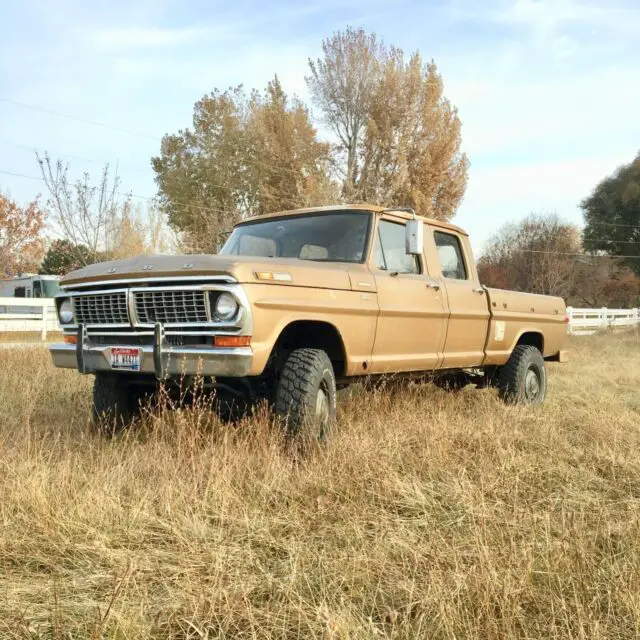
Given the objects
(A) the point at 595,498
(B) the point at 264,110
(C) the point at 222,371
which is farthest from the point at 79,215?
(A) the point at 595,498

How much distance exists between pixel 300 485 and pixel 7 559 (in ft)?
4.60

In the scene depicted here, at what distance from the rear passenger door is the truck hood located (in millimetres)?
1450

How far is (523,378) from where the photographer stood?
642 cm

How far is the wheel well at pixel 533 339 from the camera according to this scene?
22.5 feet

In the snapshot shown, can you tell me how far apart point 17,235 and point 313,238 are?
2855 centimetres

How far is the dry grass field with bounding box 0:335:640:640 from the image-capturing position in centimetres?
200

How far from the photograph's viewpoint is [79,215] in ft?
55.8

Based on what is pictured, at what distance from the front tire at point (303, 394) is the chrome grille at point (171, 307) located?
663 millimetres

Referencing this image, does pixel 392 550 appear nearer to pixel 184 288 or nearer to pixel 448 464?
pixel 448 464

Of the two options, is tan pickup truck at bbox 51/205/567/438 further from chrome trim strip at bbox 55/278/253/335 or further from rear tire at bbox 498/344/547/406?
rear tire at bbox 498/344/547/406

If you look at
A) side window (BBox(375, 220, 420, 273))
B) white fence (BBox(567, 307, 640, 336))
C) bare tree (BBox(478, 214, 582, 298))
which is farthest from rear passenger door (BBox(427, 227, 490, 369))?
bare tree (BBox(478, 214, 582, 298))

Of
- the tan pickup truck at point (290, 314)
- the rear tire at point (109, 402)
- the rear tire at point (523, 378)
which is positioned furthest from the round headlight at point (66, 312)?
the rear tire at point (523, 378)

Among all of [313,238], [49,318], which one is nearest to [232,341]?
[313,238]

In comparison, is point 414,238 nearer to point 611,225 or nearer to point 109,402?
point 109,402
